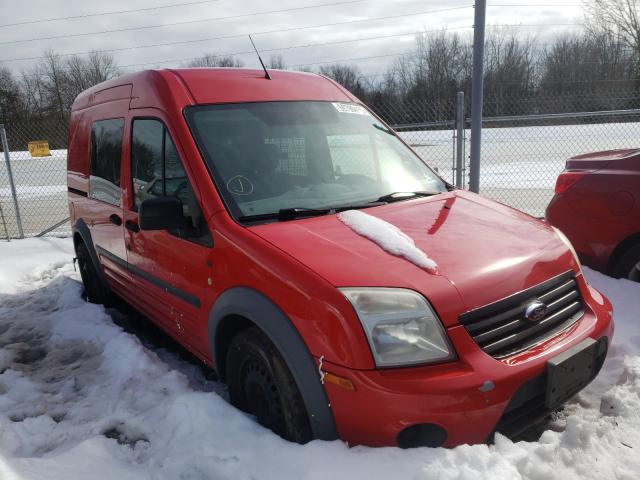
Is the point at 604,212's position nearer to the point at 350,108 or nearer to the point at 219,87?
the point at 350,108

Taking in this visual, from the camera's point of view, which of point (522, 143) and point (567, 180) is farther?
point (522, 143)

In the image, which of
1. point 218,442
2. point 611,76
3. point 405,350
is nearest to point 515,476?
point 405,350

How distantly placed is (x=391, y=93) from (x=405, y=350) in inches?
746

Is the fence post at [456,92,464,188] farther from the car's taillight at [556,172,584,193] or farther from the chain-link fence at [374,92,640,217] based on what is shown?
the car's taillight at [556,172,584,193]

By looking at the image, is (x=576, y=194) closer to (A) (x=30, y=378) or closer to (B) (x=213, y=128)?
(B) (x=213, y=128)

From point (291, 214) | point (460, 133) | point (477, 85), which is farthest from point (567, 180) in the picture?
point (291, 214)

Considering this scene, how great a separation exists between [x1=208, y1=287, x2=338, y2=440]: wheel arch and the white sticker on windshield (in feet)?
5.33

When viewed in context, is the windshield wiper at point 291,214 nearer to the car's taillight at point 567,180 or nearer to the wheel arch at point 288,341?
the wheel arch at point 288,341

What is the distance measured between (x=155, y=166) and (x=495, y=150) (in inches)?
612

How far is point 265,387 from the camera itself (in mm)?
2389

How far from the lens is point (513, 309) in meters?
2.22

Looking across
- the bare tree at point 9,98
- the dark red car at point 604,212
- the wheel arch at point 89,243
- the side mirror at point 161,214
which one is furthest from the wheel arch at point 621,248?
the bare tree at point 9,98

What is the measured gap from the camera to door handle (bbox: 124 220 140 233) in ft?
11.3

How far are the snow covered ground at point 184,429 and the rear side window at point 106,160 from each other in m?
1.05
